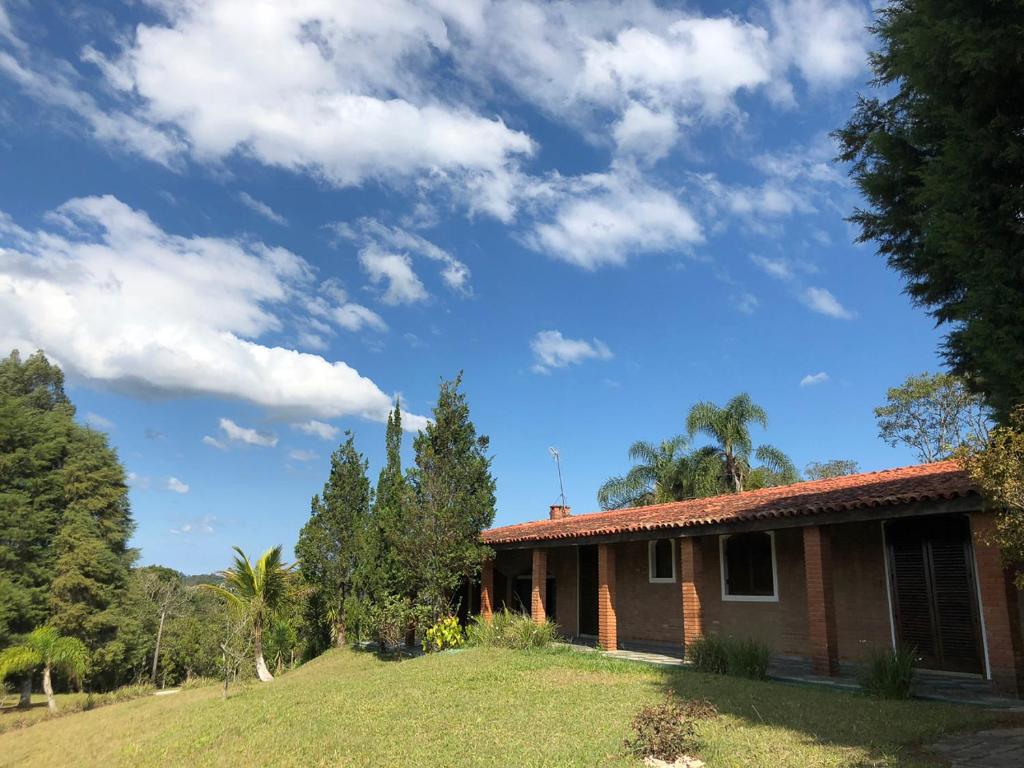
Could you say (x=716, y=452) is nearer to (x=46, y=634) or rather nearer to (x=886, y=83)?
(x=886, y=83)

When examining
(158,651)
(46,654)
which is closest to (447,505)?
(46,654)

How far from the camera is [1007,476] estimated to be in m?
5.16

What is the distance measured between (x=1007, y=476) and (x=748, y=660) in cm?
683

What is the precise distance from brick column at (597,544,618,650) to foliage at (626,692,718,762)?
8.11 meters

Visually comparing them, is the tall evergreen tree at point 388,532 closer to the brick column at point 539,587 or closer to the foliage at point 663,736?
the brick column at point 539,587

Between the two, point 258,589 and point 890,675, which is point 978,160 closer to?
point 890,675

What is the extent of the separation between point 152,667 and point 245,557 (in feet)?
98.2

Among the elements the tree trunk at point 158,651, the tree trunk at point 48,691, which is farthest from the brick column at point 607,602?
the tree trunk at point 158,651

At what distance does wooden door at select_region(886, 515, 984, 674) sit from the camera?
1093cm

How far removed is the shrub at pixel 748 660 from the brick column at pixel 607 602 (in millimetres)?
4302

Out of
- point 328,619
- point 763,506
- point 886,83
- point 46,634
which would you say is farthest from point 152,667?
point 886,83

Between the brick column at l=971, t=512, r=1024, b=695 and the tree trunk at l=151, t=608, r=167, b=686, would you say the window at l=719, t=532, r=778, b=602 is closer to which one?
the brick column at l=971, t=512, r=1024, b=695

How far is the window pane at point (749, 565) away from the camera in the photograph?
1416 centimetres

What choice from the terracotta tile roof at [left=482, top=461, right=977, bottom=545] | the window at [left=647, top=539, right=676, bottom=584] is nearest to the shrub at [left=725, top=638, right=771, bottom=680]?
the terracotta tile roof at [left=482, top=461, right=977, bottom=545]
